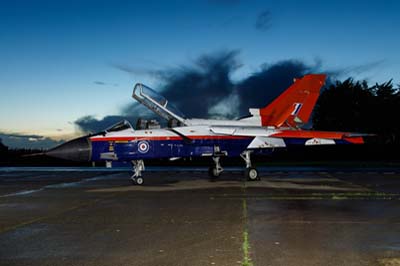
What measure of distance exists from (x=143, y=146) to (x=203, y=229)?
31.8 feet

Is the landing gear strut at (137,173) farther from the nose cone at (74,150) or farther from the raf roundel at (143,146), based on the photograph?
the nose cone at (74,150)

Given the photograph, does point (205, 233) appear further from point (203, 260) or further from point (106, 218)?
point (106, 218)

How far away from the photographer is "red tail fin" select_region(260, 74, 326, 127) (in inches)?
821

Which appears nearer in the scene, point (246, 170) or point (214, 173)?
point (246, 170)

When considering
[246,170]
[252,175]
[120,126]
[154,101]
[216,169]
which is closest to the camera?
[120,126]

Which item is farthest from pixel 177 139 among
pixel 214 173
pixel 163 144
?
pixel 214 173

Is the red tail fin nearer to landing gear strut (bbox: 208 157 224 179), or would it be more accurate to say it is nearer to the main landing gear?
the main landing gear

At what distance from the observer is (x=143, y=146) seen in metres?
16.9

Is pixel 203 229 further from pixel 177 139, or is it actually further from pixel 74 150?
pixel 177 139

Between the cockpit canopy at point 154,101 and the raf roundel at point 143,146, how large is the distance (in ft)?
5.89

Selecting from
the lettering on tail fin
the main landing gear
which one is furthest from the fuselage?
the lettering on tail fin

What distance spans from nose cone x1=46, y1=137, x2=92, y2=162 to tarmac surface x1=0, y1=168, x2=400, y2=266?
108 inches

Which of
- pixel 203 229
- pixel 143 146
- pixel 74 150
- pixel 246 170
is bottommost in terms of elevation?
pixel 203 229

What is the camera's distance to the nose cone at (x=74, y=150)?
50.1 feet
